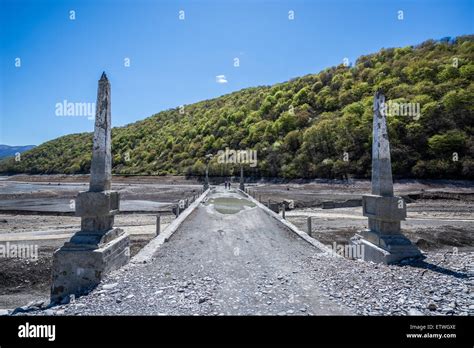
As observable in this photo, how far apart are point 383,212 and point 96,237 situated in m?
5.99

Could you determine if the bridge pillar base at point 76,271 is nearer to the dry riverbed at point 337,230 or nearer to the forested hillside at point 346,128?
the dry riverbed at point 337,230

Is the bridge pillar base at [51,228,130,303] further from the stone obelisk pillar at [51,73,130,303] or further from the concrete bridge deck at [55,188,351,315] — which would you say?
the concrete bridge deck at [55,188,351,315]

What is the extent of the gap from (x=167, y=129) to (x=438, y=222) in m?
95.8

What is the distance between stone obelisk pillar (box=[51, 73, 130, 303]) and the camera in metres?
5.39

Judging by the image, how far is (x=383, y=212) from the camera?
21.0 ft

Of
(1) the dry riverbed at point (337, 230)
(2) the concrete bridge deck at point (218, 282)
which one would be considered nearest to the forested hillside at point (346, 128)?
(1) the dry riverbed at point (337, 230)

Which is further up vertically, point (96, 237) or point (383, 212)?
point (383, 212)

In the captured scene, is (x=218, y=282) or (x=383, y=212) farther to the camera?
(x=383, y=212)

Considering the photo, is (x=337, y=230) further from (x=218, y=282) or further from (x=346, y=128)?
(x=346, y=128)

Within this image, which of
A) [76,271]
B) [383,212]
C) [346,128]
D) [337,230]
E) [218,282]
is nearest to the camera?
[76,271]

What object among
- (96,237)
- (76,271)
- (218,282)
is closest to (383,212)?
(218,282)

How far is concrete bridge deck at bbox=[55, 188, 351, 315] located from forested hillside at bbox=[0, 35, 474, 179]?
32.7 m
